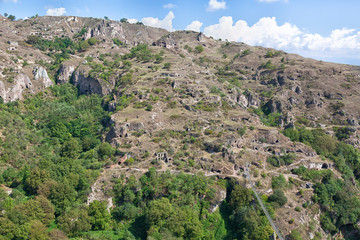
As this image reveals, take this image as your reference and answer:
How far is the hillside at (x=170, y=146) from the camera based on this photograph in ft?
155

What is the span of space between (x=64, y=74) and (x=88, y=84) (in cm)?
1508

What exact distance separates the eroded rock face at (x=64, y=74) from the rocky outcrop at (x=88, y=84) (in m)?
2.82

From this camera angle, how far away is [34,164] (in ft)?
196

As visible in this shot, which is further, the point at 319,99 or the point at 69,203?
the point at 319,99

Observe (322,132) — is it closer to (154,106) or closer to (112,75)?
(154,106)

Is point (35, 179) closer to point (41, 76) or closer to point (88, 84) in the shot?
point (88, 84)

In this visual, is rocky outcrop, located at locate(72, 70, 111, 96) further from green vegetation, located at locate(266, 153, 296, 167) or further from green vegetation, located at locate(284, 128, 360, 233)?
green vegetation, located at locate(284, 128, 360, 233)

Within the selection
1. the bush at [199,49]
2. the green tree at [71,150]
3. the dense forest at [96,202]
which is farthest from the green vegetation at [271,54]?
the green tree at [71,150]

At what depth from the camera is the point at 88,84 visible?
108312 mm

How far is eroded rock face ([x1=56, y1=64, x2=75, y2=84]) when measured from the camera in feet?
370

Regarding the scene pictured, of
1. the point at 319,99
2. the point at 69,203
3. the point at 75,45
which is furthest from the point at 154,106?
the point at 75,45

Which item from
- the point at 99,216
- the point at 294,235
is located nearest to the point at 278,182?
the point at 294,235

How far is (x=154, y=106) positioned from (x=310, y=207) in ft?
178

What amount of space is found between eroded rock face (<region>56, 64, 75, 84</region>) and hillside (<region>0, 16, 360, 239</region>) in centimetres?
46
